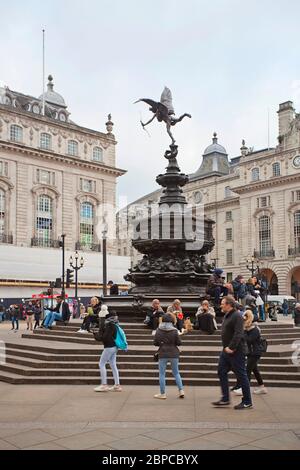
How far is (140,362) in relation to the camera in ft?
40.1

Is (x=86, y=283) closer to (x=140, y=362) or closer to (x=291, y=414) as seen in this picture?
(x=140, y=362)

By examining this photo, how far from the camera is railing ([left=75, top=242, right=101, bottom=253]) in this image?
55906 mm

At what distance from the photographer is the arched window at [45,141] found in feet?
179

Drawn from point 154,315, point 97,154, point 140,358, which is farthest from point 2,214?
point 140,358

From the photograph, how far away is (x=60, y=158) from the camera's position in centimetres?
5522

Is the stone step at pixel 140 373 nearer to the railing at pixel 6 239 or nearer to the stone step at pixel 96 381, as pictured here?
the stone step at pixel 96 381

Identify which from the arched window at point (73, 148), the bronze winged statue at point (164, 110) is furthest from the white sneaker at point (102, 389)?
the arched window at point (73, 148)

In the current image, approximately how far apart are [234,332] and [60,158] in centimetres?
4859

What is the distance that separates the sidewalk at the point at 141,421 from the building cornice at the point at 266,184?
54.1 m

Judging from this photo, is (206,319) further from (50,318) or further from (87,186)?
(87,186)
